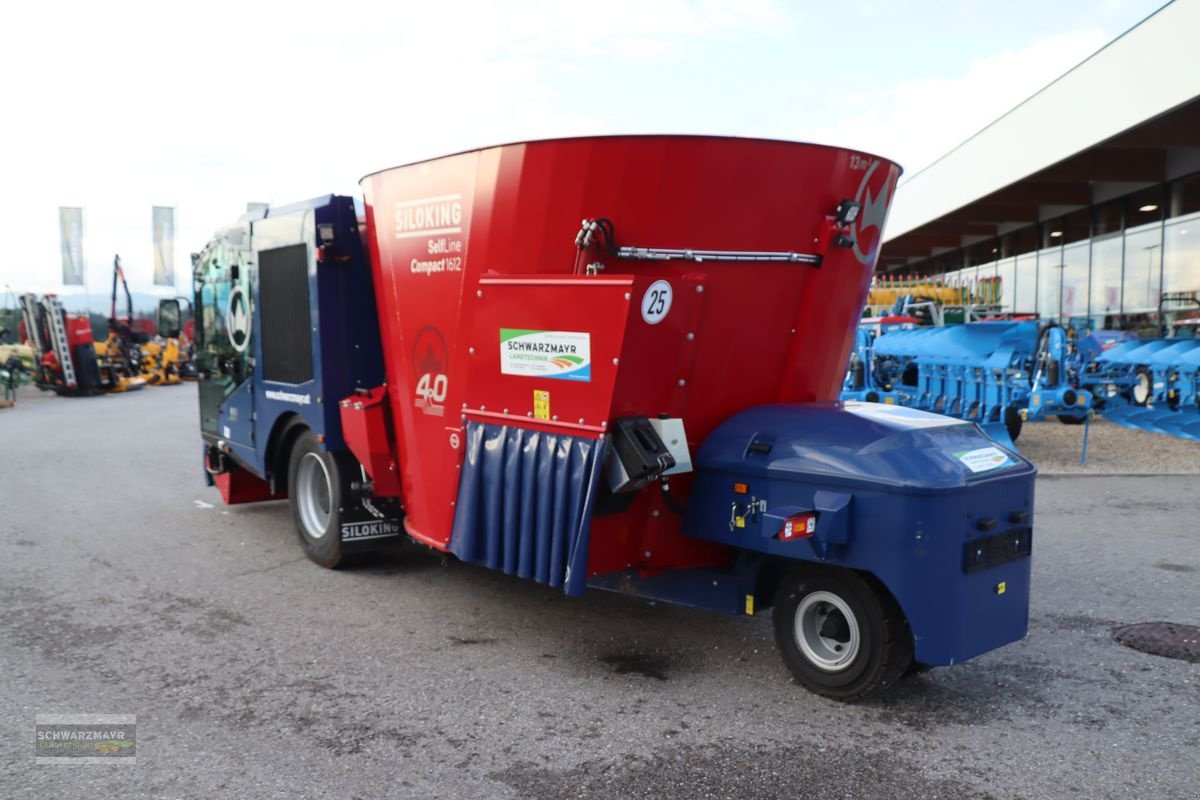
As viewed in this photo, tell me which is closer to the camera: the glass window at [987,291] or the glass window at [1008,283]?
the glass window at [987,291]

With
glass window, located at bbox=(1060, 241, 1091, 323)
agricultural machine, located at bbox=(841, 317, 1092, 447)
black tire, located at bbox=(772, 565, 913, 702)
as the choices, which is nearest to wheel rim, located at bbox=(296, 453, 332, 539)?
black tire, located at bbox=(772, 565, 913, 702)

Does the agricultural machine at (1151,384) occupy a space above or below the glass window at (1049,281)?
below

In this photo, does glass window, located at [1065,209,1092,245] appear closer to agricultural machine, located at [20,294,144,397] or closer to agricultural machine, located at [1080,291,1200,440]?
agricultural machine, located at [1080,291,1200,440]

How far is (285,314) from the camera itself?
6449 mm

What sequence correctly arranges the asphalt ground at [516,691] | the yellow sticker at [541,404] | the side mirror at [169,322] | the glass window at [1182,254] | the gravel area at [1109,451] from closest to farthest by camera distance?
the asphalt ground at [516,691], the yellow sticker at [541,404], the side mirror at [169,322], the gravel area at [1109,451], the glass window at [1182,254]

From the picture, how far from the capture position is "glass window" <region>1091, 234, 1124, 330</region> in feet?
73.7

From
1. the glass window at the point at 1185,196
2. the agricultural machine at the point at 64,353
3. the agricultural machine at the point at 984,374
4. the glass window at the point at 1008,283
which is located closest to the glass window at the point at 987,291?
the glass window at the point at 1008,283

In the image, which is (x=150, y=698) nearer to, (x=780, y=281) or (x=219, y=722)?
(x=219, y=722)

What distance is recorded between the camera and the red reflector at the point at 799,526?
3.93m

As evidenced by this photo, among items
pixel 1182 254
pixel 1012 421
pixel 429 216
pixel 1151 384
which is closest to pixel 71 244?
pixel 1012 421

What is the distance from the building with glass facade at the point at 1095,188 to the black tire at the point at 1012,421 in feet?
19.5

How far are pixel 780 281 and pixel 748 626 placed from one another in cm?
194

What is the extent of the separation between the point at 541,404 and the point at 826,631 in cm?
165

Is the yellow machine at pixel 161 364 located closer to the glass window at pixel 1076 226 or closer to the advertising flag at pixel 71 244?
the advertising flag at pixel 71 244
